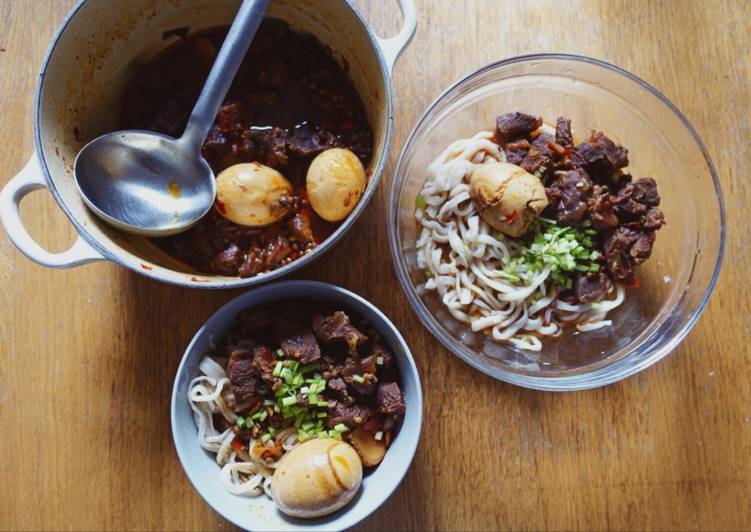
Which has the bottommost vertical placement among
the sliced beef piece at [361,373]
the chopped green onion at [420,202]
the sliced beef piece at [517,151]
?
the sliced beef piece at [361,373]

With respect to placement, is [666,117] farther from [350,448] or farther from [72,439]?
[72,439]

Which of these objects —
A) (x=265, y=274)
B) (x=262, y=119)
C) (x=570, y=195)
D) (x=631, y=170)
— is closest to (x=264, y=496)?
(x=265, y=274)

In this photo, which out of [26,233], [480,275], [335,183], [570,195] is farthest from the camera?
[480,275]

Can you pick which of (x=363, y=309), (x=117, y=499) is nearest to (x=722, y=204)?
(x=363, y=309)

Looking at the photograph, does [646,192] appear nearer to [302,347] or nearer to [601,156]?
[601,156]

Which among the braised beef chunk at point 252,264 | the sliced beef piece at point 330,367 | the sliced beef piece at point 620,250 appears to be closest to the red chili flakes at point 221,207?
the braised beef chunk at point 252,264

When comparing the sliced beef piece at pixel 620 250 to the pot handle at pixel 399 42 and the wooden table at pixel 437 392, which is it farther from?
the pot handle at pixel 399 42
